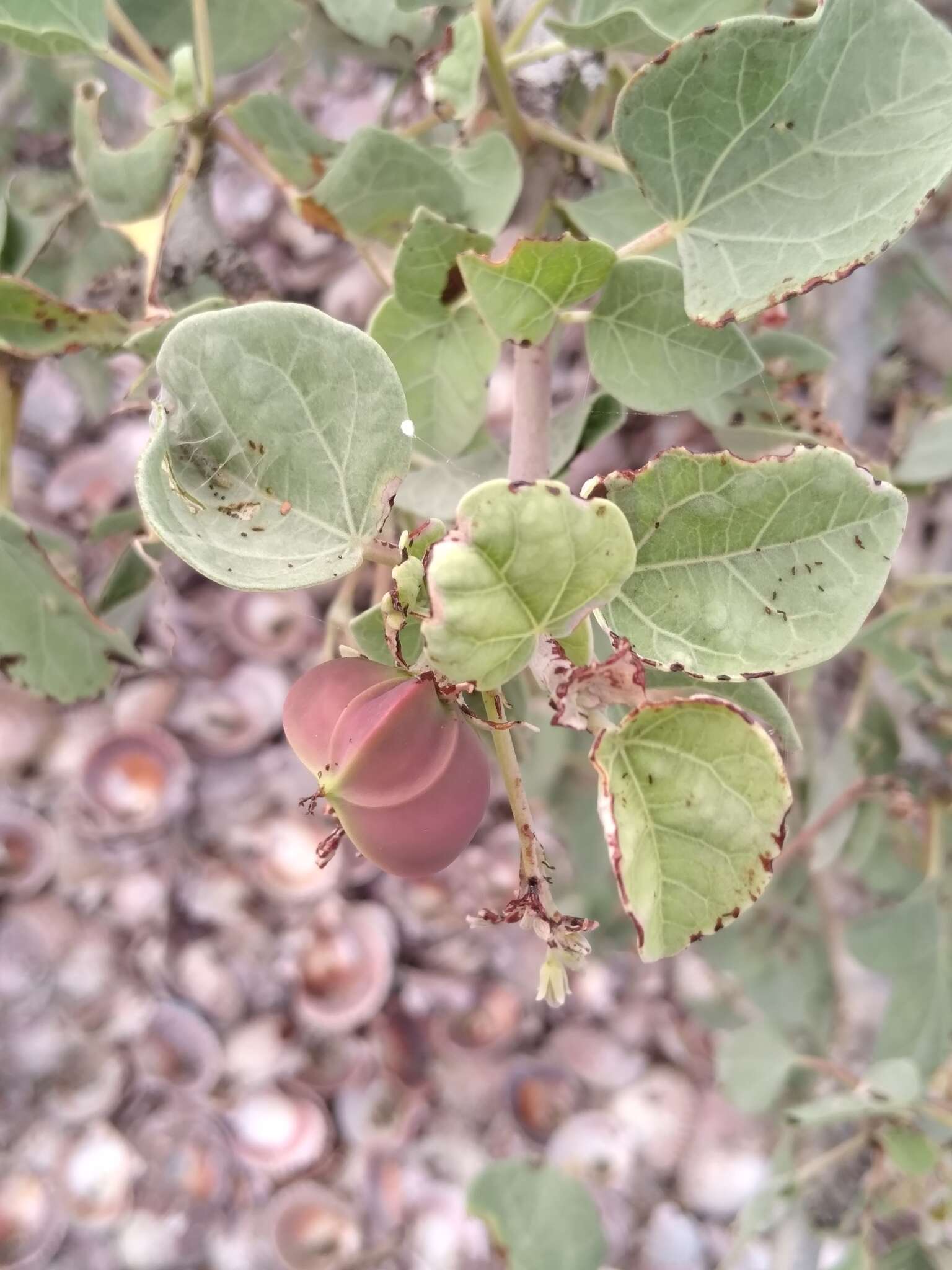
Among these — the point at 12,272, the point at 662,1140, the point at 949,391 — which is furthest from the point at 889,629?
the point at 662,1140

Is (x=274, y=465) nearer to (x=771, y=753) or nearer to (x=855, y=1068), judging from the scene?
(x=771, y=753)

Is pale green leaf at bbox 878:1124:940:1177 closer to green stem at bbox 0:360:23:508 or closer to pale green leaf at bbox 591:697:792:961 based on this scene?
pale green leaf at bbox 591:697:792:961

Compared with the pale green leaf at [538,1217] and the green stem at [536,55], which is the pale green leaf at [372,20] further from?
the pale green leaf at [538,1217]

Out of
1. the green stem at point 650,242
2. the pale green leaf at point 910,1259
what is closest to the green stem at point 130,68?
the green stem at point 650,242

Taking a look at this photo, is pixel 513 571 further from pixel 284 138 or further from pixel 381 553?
pixel 284 138

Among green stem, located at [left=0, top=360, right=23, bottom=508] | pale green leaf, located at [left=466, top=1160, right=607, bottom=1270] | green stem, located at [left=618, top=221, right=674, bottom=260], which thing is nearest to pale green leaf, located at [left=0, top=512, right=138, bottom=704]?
green stem, located at [left=0, top=360, right=23, bottom=508]
